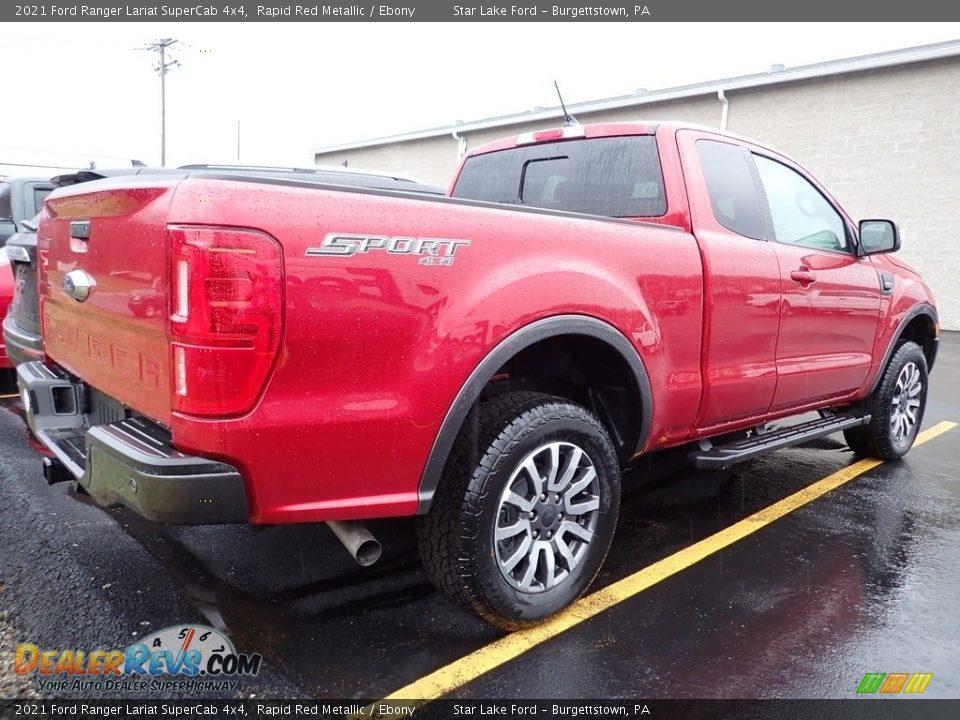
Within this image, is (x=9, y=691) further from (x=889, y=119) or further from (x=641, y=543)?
(x=889, y=119)

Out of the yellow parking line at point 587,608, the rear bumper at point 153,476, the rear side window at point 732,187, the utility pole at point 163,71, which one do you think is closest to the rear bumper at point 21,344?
the rear bumper at point 153,476

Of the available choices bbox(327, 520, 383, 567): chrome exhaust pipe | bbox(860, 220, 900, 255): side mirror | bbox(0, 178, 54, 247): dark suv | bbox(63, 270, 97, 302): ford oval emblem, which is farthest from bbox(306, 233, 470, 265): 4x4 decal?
bbox(0, 178, 54, 247): dark suv

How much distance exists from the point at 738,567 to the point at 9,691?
111 inches

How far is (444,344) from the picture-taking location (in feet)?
7.16

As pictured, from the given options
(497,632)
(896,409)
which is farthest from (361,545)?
(896,409)

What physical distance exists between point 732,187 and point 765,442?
132cm

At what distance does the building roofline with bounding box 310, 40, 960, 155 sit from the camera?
1294 centimetres

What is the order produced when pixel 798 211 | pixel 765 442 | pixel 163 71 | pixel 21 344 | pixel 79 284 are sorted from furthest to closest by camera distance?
1. pixel 163 71
2. pixel 798 211
3. pixel 765 442
4. pixel 21 344
5. pixel 79 284

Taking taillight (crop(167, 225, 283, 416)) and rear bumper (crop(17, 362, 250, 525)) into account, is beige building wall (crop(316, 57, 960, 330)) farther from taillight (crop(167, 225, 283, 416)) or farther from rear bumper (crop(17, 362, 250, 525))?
rear bumper (crop(17, 362, 250, 525))

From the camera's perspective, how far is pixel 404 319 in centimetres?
208

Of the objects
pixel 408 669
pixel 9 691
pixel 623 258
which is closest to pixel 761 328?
pixel 623 258

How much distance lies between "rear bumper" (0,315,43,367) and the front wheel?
2.02 metres

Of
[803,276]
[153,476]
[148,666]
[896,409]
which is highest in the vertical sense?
[803,276]

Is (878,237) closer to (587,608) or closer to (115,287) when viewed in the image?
(587,608)
